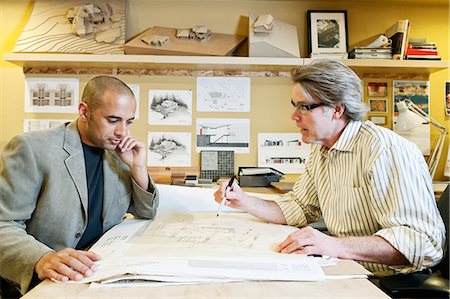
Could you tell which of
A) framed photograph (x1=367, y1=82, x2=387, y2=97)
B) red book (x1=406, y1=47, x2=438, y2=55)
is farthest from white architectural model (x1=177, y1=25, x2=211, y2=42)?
red book (x1=406, y1=47, x2=438, y2=55)

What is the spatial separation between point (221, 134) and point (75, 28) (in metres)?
1.21

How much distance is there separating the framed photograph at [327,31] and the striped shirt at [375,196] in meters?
1.41

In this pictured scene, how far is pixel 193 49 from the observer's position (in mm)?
2516

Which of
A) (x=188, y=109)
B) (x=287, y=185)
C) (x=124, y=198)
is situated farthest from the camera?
(x=188, y=109)

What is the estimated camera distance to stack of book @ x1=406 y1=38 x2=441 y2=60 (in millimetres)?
2533

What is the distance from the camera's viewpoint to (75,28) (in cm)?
253

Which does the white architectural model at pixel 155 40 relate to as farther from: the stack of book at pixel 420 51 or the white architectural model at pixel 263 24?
the stack of book at pixel 420 51

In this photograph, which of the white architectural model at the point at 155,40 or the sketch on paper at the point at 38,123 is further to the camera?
the sketch on paper at the point at 38,123

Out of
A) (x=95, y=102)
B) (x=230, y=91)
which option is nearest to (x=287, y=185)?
(x=230, y=91)

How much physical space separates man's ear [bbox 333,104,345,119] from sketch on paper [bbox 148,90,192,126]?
59.8 inches

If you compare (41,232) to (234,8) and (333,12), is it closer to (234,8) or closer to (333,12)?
(234,8)

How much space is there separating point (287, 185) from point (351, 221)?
99cm

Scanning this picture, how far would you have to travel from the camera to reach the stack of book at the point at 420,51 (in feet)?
8.31

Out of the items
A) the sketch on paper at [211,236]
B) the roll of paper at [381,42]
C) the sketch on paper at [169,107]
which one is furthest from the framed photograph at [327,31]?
the sketch on paper at [211,236]
